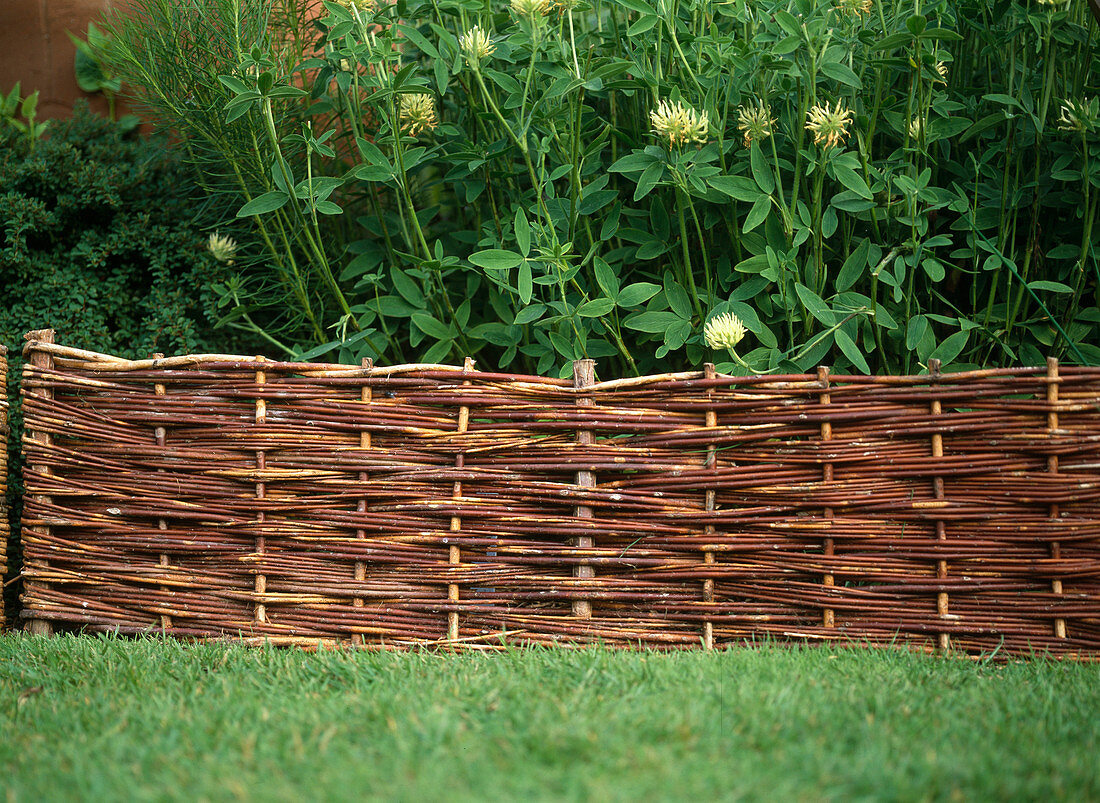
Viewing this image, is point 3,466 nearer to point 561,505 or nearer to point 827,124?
point 561,505

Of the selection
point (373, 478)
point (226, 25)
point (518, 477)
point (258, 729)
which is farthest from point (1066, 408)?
point (226, 25)

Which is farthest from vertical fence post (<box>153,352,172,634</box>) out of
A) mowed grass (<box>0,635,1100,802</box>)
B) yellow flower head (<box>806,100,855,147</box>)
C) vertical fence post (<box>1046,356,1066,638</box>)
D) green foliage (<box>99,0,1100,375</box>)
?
Answer: vertical fence post (<box>1046,356,1066,638</box>)

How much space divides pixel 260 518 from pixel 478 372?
2.10 feet

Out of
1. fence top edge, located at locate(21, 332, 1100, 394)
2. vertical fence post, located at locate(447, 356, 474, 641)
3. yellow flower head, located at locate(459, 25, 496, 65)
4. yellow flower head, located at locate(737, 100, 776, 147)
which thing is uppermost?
yellow flower head, located at locate(459, 25, 496, 65)

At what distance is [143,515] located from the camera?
6.78 feet

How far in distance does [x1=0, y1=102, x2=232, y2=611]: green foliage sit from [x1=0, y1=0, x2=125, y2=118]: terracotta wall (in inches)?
22.7

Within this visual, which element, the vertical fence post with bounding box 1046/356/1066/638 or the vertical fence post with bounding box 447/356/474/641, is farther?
the vertical fence post with bounding box 447/356/474/641

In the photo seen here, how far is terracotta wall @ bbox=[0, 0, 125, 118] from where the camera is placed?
311cm

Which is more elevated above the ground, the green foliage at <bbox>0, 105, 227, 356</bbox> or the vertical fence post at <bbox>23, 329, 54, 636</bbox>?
the green foliage at <bbox>0, 105, 227, 356</bbox>

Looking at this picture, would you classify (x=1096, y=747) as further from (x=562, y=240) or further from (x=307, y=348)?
(x=307, y=348)

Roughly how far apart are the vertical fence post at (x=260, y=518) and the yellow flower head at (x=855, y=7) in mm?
1624

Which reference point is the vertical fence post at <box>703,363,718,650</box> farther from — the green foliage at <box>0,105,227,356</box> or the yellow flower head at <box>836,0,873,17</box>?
the green foliage at <box>0,105,227,356</box>

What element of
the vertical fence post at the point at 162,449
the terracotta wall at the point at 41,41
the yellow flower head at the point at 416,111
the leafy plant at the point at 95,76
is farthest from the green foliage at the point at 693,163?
the terracotta wall at the point at 41,41

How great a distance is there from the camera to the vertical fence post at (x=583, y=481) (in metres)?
1.95
